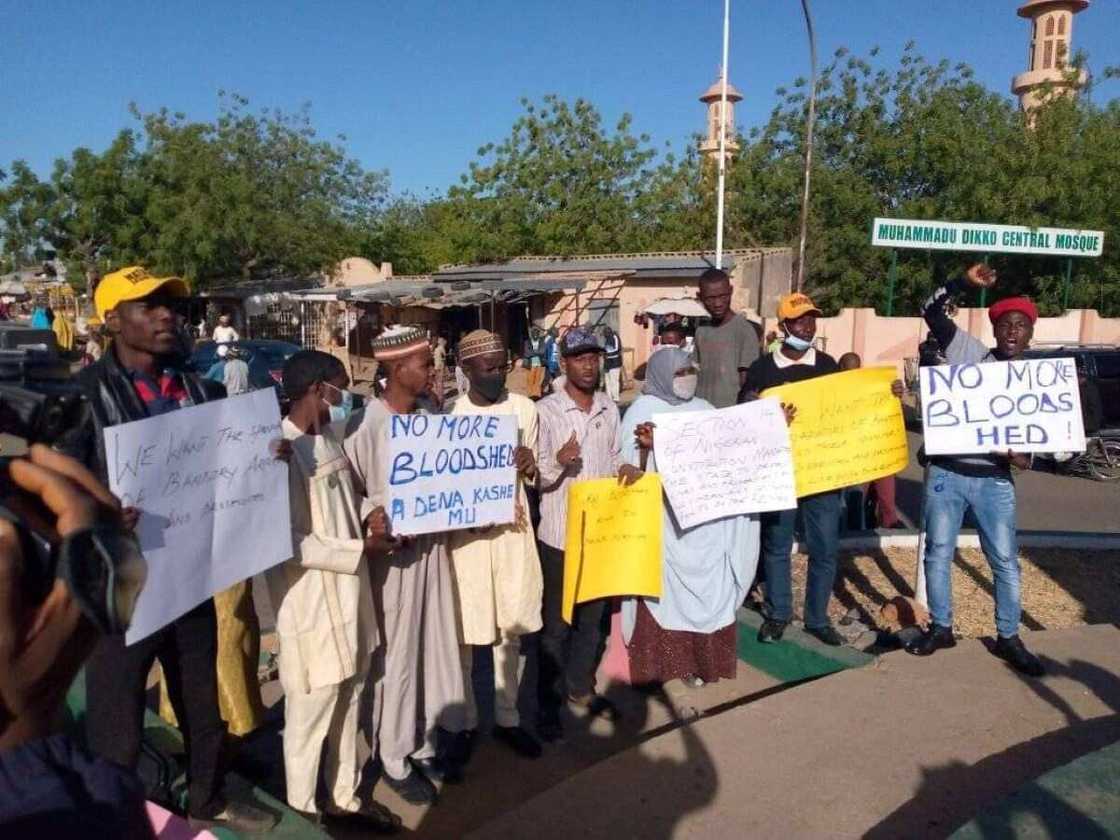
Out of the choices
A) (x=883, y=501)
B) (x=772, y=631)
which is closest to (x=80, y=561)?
(x=772, y=631)

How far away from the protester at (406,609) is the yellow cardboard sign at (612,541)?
2.14 ft

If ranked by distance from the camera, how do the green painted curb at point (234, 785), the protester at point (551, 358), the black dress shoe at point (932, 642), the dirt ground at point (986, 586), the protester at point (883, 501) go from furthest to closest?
→ 1. the protester at point (551, 358)
2. the protester at point (883, 501)
3. the dirt ground at point (986, 586)
4. the black dress shoe at point (932, 642)
5. the green painted curb at point (234, 785)

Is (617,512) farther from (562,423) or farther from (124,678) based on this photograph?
(124,678)

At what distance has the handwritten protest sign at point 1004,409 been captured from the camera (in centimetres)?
441

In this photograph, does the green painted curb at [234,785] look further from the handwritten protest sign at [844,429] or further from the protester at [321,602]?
the handwritten protest sign at [844,429]

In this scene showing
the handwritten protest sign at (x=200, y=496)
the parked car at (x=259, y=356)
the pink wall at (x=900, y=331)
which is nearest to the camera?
the handwritten protest sign at (x=200, y=496)

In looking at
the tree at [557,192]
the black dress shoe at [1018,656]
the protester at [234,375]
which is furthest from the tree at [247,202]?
the black dress shoe at [1018,656]

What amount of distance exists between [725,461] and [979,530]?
4.68 feet

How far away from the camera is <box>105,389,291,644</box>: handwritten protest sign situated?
8.23ft

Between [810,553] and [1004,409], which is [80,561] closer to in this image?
[810,553]

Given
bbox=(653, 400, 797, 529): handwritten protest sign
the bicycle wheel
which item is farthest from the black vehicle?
bbox=(653, 400, 797, 529): handwritten protest sign

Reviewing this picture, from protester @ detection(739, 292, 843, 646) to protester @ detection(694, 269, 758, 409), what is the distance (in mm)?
468

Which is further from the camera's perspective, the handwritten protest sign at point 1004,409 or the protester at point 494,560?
the handwritten protest sign at point 1004,409

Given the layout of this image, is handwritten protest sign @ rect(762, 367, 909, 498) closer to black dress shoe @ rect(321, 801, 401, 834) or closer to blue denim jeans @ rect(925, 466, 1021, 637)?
blue denim jeans @ rect(925, 466, 1021, 637)
